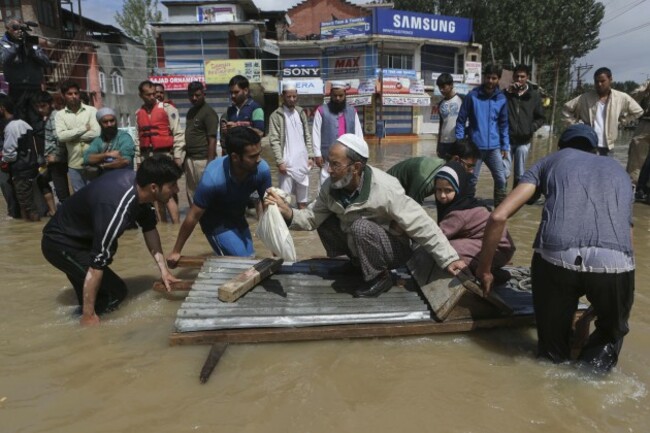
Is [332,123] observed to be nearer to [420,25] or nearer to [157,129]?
[157,129]

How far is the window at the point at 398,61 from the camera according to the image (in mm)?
26067

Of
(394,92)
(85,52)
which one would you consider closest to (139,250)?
(85,52)

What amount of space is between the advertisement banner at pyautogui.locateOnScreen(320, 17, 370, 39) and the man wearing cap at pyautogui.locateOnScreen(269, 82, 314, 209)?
21059 mm

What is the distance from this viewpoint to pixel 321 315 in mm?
3070

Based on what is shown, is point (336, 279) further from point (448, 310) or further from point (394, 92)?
point (394, 92)

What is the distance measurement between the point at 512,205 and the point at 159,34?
2538 cm

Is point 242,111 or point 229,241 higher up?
point 242,111

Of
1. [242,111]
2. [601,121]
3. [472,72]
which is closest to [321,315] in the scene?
[242,111]

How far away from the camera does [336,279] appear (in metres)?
3.67

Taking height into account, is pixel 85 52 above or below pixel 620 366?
above

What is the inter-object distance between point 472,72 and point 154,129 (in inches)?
988

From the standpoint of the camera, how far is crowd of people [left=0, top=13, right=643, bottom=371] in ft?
8.05

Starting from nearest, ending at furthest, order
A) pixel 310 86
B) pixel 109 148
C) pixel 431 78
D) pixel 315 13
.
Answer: pixel 109 148, pixel 310 86, pixel 431 78, pixel 315 13

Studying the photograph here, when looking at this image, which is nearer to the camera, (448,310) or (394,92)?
(448,310)
